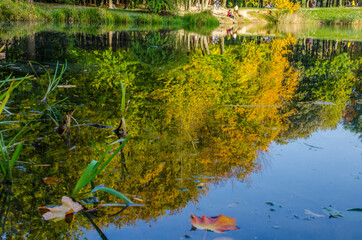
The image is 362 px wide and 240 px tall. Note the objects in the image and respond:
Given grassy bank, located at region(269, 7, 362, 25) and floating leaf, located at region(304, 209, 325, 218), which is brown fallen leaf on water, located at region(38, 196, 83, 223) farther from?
grassy bank, located at region(269, 7, 362, 25)

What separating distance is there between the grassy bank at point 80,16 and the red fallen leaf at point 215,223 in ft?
67.6

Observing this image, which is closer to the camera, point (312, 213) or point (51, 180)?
point (312, 213)

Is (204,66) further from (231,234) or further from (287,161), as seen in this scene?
(231,234)

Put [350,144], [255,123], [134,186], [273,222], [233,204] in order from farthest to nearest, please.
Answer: [255,123] < [350,144] < [134,186] < [233,204] < [273,222]

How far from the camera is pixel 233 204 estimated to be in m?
2.21

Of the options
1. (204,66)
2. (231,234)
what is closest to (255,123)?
(231,234)

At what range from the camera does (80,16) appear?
2366 centimetres

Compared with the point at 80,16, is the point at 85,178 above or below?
below

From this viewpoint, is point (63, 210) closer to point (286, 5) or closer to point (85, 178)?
point (85, 178)

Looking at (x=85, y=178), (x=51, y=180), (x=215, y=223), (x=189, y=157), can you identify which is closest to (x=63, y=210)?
(x=85, y=178)

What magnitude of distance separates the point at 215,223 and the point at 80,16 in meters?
23.7

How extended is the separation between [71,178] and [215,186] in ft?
3.11

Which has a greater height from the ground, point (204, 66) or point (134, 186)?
point (204, 66)

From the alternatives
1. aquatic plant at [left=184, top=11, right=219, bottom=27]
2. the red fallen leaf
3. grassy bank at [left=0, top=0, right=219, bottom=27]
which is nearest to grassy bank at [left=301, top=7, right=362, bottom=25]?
aquatic plant at [left=184, top=11, right=219, bottom=27]
